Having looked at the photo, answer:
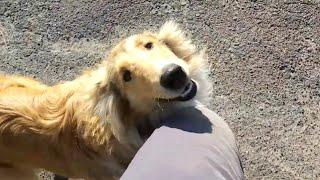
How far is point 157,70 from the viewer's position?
3254 millimetres

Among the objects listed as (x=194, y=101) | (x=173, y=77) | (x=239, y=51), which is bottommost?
(x=239, y=51)

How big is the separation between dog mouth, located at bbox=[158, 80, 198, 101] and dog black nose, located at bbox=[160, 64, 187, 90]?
50 millimetres

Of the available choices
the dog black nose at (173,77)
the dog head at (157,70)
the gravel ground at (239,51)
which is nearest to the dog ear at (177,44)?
the dog head at (157,70)

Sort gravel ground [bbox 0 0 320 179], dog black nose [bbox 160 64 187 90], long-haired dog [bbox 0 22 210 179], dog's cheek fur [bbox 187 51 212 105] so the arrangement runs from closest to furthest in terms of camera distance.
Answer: dog black nose [bbox 160 64 187 90] → long-haired dog [bbox 0 22 210 179] → dog's cheek fur [bbox 187 51 212 105] → gravel ground [bbox 0 0 320 179]

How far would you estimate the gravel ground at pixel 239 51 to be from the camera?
4.50 meters

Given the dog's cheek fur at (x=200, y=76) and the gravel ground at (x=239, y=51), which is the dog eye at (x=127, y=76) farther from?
the gravel ground at (x=239, y=51)

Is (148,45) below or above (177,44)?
above

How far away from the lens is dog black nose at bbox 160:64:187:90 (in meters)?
3.20

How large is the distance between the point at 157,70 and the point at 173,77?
0.32 ft

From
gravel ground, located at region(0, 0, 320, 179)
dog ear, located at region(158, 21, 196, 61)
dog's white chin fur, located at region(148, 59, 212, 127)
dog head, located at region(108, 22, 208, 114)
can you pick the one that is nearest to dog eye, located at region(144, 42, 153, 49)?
dog head, located at region(108, 22, 208, 114)

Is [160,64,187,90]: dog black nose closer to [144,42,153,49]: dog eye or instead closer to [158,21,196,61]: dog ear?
[144,42,153,49]: dog eye

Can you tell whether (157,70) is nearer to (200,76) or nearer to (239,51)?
(200,76)

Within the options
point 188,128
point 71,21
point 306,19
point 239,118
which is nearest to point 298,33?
point 306,19

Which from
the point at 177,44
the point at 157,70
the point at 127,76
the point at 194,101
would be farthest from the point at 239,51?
the point at 157,70
